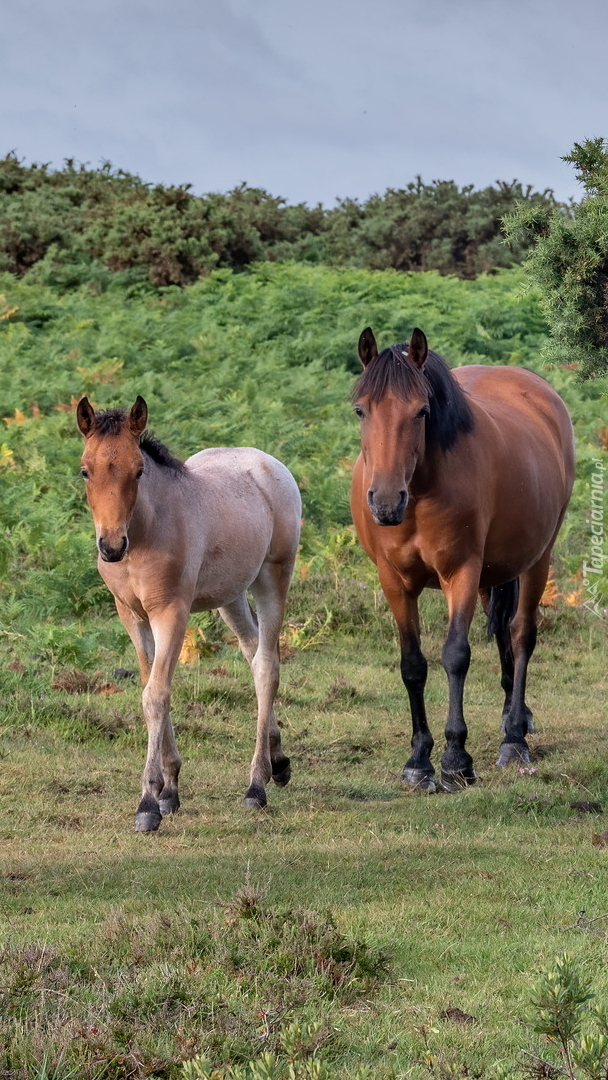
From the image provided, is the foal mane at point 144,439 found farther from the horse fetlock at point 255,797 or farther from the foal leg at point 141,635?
the horse fetlock at point 255,797

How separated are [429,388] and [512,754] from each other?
2682 mm

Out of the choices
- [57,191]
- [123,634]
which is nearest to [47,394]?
[123,634]

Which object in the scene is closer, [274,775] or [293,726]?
[274,775]

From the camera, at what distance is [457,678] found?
7656mm

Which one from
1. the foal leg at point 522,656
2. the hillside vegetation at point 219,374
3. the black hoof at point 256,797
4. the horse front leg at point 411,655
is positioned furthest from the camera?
the hillside vegetation at point 219,374

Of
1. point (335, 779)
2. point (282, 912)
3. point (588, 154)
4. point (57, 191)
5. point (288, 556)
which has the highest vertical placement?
point (57, 191)

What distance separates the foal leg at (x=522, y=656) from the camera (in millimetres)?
8383

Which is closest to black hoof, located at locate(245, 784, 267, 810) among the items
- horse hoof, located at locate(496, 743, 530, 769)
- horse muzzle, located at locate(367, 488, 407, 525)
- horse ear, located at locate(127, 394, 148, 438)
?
horse muzzle, located at locate(367, 488, 407, 525)

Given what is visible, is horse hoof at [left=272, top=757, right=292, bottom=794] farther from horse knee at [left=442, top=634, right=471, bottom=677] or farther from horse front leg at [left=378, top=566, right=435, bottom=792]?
horse knee at [left=442, top=634, right=471, bottom=677]

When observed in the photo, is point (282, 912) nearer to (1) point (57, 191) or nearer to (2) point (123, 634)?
(2) point (123, 634)

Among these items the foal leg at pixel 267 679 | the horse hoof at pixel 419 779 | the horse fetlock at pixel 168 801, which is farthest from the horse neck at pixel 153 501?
the horse hoof at pixel 419 779

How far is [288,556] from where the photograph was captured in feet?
26.2

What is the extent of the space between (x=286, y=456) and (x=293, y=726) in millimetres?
6704

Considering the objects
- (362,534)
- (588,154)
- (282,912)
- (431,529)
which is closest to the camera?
(282,912)
